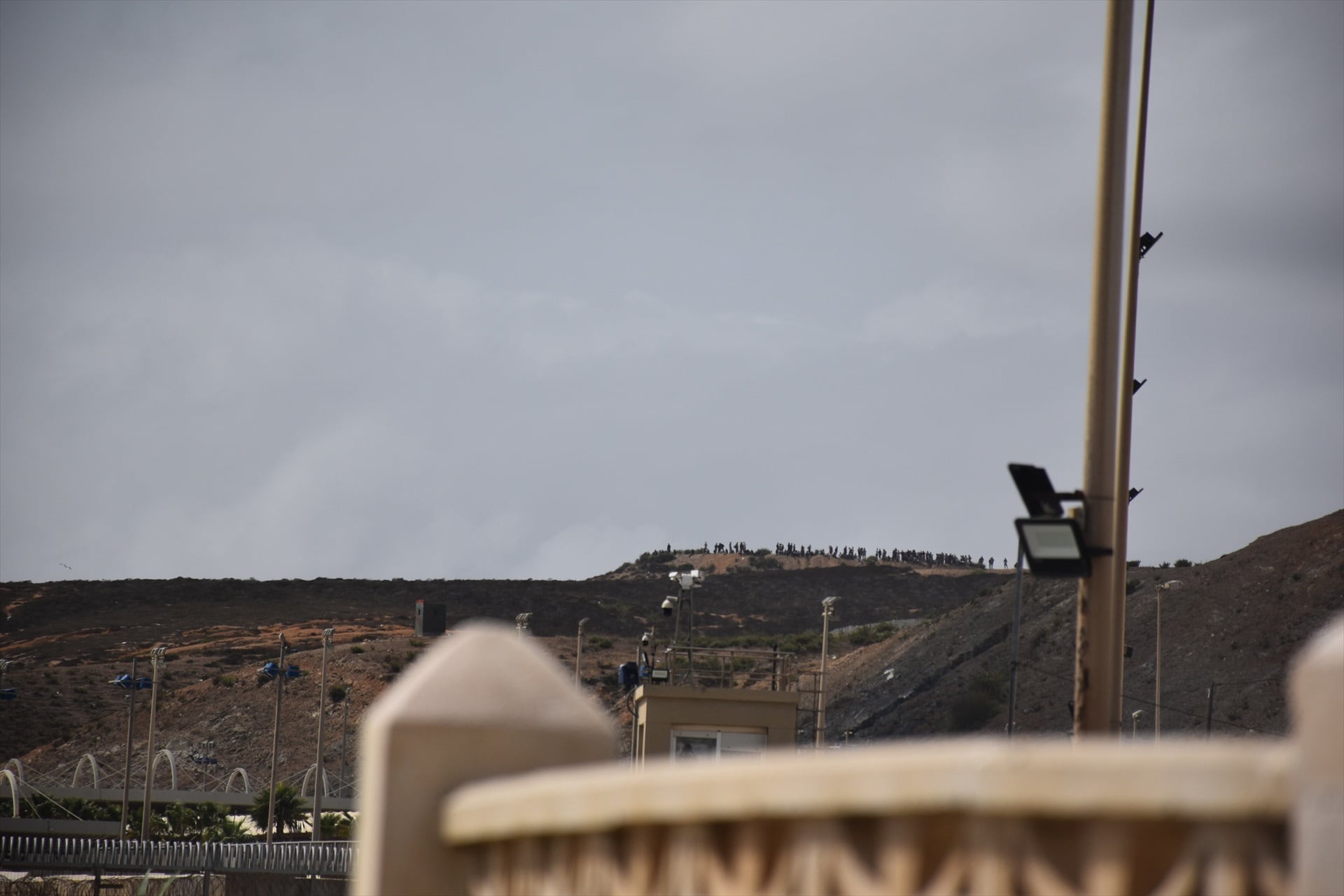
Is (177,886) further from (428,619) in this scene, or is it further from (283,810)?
(283,810)

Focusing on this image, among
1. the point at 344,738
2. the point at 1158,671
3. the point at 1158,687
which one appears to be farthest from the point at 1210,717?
the point at 344,738

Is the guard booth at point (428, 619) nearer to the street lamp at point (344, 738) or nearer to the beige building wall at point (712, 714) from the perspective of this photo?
the street lamp at point (344, 738)

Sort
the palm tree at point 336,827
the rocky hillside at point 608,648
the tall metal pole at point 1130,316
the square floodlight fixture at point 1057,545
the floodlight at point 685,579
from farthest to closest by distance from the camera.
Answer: the rocky hillside at point 608,648
the palm tree at point 336,827
the floodlight at point 685,579
the tall metal pole at point 1130,316
the square floodlight fixture at point 1057,545

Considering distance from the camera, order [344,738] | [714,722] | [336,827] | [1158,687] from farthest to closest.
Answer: [344,738]
[336,827]
[1158,687]
[714,722]

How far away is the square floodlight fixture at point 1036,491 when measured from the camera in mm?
8562

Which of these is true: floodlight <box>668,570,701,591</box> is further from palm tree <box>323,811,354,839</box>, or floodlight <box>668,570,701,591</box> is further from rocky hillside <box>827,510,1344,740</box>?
rocky hillside <box>827,510,1344,740</box>

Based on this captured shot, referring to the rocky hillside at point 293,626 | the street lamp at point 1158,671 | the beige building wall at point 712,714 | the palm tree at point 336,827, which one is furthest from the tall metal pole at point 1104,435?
the rocky hillside at point 293,626

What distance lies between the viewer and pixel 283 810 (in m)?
54.6

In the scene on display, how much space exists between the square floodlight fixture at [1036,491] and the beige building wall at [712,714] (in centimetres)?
1760

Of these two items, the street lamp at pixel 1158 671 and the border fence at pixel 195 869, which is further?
the street lamp at pixel 1158 671

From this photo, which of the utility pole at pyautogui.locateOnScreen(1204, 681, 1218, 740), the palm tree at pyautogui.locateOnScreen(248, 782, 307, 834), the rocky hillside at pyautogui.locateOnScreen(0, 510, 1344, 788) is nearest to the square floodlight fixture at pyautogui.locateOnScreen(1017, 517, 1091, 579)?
the palm tree at pyautogui.locateOnScreen(248, 782, 307, 834)

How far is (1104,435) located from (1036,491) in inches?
20.5

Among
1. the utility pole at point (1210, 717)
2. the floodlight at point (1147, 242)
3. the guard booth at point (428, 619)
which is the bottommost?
the utility pole at point (1210, 717)

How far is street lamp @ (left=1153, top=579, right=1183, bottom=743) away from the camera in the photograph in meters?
53.0
